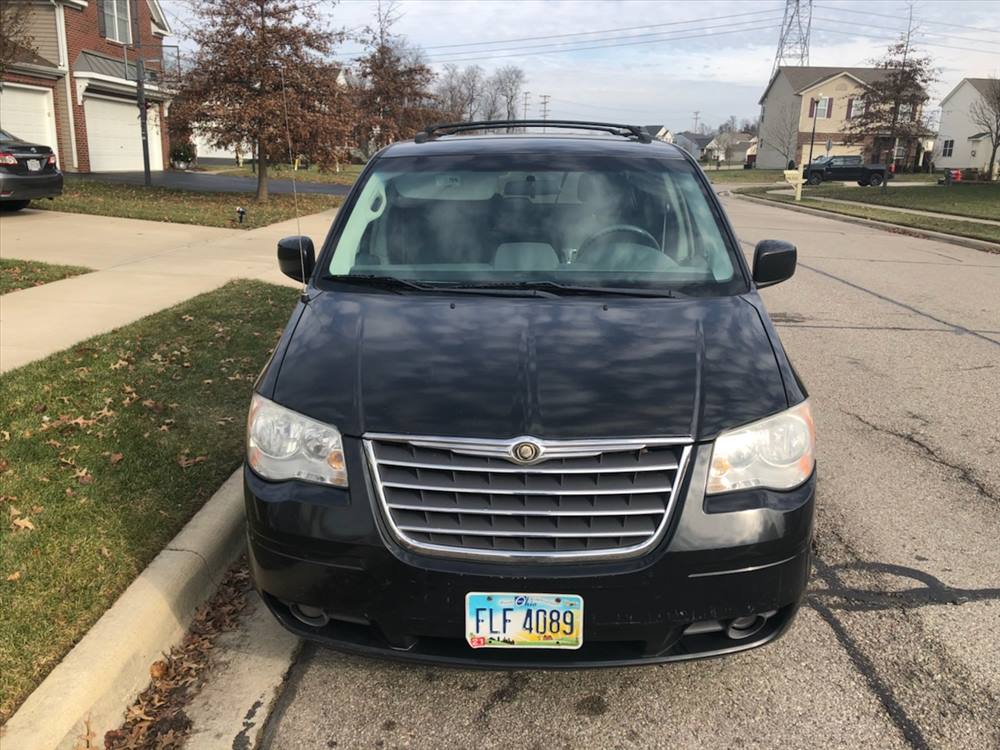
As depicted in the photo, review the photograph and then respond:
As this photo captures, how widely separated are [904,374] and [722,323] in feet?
14.8

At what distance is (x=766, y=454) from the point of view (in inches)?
103

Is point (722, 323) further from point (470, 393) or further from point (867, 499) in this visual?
point (867, 499)

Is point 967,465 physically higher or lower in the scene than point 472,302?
lower

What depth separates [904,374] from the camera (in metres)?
6.86

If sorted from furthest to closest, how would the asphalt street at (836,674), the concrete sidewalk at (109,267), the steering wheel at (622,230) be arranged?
the concrete sidewalk at (109,267) < the steering wheel at (622,230) < the asphalt street at (836,674)

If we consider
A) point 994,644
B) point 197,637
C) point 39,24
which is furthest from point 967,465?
point 39,24

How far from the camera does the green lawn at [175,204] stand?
52.8 ft

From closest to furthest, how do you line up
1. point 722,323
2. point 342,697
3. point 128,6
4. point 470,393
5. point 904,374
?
point 470,393
point 342,697
point 722,323
point 904,374
point 128,6

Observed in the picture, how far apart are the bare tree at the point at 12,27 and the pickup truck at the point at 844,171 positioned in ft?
135

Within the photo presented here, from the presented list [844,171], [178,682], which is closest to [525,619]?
[178,682]

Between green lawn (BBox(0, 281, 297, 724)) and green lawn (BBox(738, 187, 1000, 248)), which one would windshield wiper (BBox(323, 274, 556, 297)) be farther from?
green lawn (BBox(738, 187, 1000, 248))

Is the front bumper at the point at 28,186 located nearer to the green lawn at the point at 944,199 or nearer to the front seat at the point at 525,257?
the front seat at the point at 525,257

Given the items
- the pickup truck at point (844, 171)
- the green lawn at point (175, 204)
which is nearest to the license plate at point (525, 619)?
the green lawn at point (175, 204)

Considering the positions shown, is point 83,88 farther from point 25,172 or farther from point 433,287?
point 433,287
